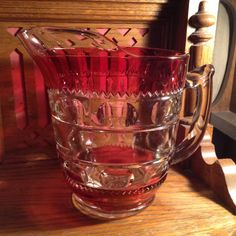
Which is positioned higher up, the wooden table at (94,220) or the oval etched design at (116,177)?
the oval etched design at (116,177)

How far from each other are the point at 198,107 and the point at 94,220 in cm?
18

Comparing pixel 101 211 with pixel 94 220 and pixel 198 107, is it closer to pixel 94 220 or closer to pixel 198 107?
pixel 94 220

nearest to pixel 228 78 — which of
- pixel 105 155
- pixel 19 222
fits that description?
pixel 105 155

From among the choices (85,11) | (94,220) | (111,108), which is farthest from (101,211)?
(85,11)

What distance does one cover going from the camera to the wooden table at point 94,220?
326mm

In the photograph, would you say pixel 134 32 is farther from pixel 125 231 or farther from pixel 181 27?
pixel 125 231

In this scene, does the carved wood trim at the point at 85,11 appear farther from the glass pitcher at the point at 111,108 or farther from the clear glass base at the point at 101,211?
the clear glass base at the point at 101,211

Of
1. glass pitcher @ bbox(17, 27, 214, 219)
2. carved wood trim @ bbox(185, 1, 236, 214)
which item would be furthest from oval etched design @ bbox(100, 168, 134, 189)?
carved wood trim @ bbox(185, 1, 236, 214)

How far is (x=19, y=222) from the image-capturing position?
1.10ft

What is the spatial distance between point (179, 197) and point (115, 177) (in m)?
0.10

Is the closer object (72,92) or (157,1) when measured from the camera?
(72,92)

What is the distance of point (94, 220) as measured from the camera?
34 cm

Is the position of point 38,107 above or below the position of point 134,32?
below

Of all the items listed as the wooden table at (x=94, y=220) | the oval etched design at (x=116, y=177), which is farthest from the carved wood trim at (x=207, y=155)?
the oval etched design at (x=116, y=177)
